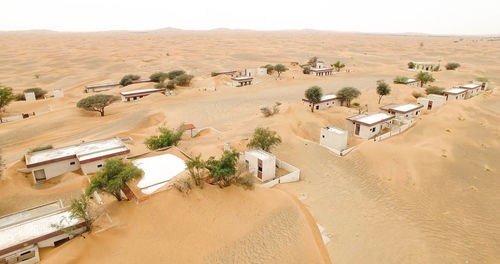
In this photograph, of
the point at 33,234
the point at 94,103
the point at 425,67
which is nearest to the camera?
the point at 33,234

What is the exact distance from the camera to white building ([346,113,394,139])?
28.4m

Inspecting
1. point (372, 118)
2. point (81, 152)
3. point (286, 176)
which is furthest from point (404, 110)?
point (81, 152)

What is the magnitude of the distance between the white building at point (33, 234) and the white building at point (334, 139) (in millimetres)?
19670

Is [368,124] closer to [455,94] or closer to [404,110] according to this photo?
[404,110]

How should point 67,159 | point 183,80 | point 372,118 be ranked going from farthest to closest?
1. point 183,80
2. point 372,118
3. point 67,159

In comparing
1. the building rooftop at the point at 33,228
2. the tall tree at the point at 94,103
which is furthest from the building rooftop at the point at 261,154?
the tall tree at the point at 94,103

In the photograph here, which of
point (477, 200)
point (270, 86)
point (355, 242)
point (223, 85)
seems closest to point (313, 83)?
point (270, 86)

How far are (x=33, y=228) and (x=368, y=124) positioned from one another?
26155mm

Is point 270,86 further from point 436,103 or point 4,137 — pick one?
point 4,137

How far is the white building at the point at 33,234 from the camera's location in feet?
38.7

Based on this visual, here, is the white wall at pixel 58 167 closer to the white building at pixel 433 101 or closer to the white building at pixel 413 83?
the white building at pixel 433 101

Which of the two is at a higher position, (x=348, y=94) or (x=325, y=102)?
(x=348, y=94)

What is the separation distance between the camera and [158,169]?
1853 cm

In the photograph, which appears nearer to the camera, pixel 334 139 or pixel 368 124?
pixel 334 139
